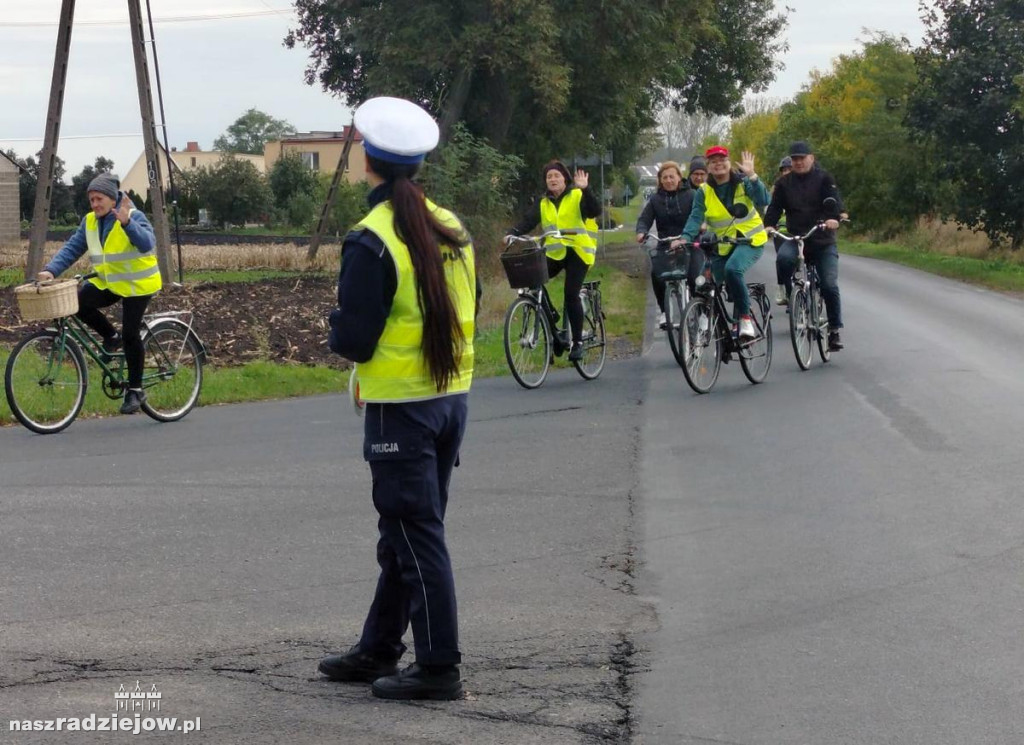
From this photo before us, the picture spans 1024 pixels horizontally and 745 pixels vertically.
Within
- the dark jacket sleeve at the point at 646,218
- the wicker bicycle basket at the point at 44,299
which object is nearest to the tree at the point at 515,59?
the dark jacket sleeve at the point at 646,218

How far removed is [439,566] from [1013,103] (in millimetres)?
33133

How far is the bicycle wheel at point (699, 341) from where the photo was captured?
41.6 feet

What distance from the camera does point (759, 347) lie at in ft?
44.3

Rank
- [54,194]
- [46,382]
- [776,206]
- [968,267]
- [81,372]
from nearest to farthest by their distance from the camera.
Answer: [46,382]
[81,372]
[776,206]
[968,267]
[54,194]

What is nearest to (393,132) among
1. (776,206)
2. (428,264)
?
(428,264)

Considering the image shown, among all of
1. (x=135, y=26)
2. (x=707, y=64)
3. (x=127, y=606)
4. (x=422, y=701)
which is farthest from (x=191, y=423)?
(x=707, y=64)

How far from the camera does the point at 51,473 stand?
9.55 metres

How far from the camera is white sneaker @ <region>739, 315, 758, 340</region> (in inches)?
515

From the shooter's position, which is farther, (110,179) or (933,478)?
(110,179)

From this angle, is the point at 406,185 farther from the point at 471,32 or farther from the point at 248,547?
the point at 471,32

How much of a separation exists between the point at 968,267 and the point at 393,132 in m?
29.1

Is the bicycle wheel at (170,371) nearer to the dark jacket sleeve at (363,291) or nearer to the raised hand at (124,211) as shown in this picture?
the raised hand at (124,211)

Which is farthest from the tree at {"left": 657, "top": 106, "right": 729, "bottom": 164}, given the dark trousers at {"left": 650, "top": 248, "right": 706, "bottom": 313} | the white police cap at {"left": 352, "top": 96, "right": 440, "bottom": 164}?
the white police cap at {"left": 352, "top": 96, "right": 440, "bottom": 164}
